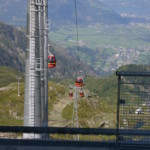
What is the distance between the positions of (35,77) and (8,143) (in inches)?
178

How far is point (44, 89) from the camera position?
582 inches

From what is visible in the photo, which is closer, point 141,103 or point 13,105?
point 141,103

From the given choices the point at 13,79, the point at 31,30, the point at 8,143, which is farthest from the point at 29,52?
the point at 13,79

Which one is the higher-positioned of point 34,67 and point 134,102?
point 34,67

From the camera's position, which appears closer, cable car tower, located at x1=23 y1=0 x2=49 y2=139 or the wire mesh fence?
the wire mesh fence

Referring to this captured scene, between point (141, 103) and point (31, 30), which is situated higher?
point (31, 30)

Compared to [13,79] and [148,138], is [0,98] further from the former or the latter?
[13,79]

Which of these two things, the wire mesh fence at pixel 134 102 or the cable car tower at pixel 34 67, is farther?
the cable car tower at pixel 34 67

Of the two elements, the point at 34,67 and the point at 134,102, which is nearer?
the point at 134,102

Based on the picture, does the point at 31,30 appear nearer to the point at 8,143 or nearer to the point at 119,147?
the point at 8,143

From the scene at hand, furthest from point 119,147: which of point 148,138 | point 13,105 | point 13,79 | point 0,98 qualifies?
point 13,79

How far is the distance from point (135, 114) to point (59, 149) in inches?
82.4

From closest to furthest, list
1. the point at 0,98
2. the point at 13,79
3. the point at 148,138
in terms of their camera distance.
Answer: the point at 148,138 → the point at 0,98 → the point at 13,79

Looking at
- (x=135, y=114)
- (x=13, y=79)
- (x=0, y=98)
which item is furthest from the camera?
(x=13, y=79)
